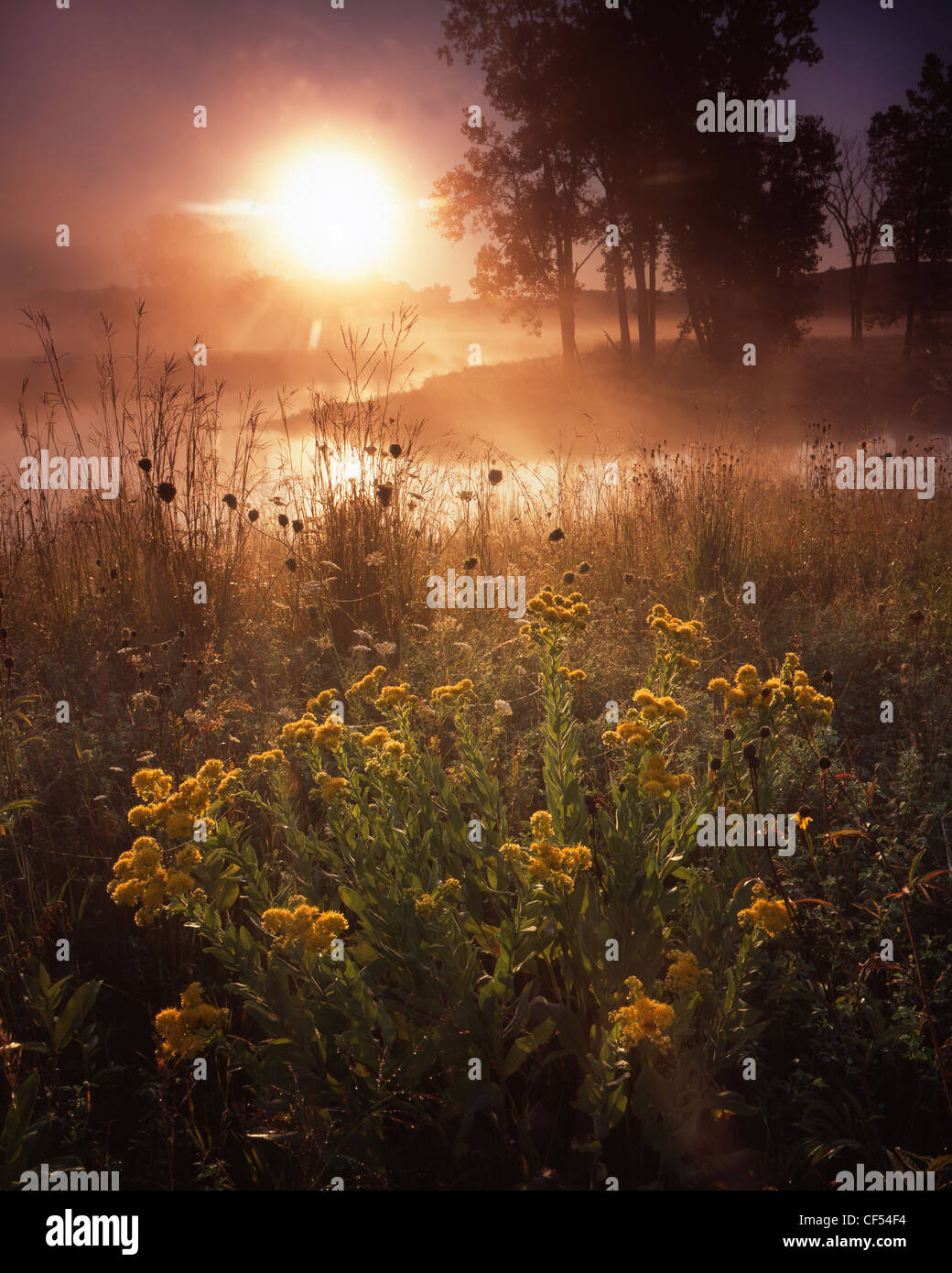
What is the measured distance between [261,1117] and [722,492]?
15.3 ft

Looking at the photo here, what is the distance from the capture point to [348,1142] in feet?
4.28

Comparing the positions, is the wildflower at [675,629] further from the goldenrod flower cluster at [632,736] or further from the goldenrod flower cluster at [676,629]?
the goldenrod flower cluster at [632,736]

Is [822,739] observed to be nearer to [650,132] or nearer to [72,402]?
[72,402]

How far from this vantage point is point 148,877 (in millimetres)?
1341

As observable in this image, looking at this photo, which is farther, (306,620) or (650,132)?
(650,132)

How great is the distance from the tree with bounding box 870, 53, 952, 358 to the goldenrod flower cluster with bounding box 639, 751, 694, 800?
2455cm

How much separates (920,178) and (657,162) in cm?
873

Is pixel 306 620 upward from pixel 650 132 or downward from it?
downward

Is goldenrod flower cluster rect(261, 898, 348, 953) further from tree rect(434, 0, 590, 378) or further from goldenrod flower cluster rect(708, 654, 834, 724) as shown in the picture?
tree rect(434, 0, 590, 378)

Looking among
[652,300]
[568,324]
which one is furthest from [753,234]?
[568,324]

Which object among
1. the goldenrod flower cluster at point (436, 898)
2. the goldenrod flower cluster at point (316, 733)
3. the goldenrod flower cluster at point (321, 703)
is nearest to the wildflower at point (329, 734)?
the goldenrod flower cluster at point (316, 733)

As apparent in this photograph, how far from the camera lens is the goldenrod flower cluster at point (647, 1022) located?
1134 millimetres
